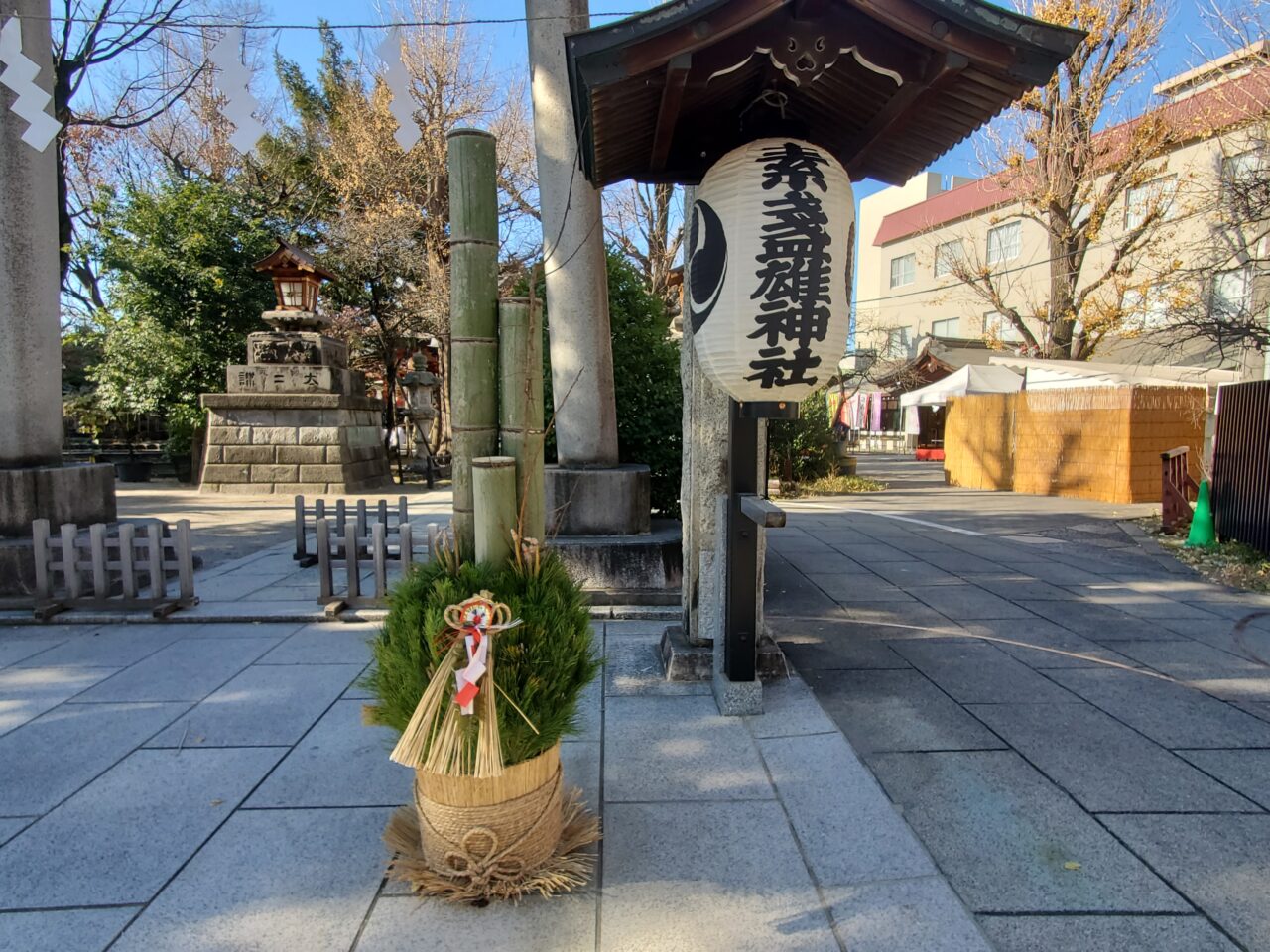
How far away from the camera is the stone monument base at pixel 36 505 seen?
17.7 feet

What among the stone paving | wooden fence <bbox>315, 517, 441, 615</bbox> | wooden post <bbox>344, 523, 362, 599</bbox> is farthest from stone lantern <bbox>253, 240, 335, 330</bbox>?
the stone paving

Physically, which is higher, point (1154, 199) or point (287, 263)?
point (1154, 199)

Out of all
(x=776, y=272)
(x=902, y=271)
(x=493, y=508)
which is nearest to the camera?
(x=493, y=508)

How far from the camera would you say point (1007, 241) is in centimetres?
2533

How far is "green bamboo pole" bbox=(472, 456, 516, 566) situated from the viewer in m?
2.34

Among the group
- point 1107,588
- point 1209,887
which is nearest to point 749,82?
point 1209,887

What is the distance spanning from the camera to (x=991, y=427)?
16.0m

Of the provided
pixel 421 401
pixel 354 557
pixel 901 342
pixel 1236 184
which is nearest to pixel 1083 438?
pixel 1236 184

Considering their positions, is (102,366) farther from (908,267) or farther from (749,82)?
(908,267)

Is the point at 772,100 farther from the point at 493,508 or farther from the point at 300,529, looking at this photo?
the point at 300,529

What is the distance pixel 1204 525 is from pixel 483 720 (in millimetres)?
9626

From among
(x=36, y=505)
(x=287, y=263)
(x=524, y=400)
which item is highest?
(x=287, y=263)

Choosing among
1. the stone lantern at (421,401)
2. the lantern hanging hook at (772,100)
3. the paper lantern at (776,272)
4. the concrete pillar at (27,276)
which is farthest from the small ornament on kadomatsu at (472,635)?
the stone lantern at (421,401)

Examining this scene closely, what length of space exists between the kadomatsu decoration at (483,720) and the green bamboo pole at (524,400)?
22 cm
